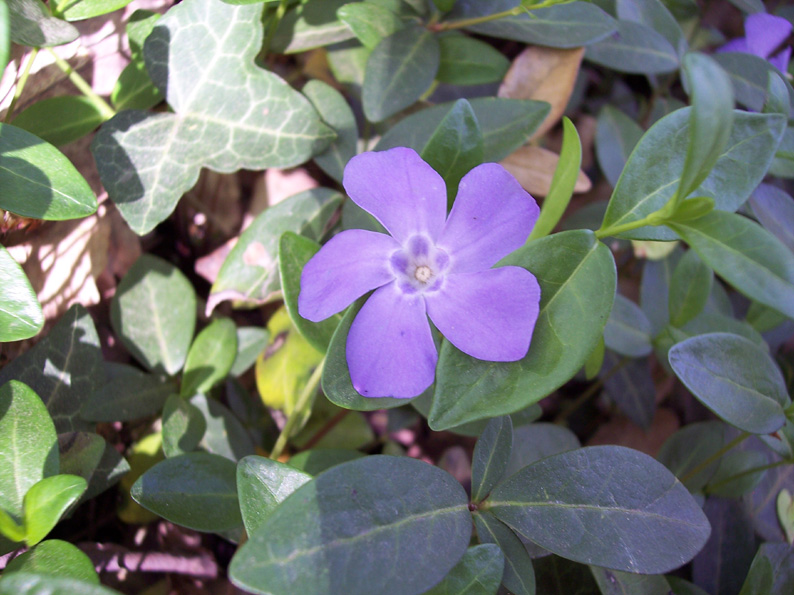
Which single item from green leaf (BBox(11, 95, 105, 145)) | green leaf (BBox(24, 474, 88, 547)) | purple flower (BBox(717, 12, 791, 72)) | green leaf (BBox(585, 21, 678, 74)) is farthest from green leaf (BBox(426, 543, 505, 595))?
purple flower (BBox(717, 12, 791, 72))

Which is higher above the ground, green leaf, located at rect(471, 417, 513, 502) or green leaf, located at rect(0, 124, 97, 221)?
green leaf, located at rect(0, 124, 97, 221)

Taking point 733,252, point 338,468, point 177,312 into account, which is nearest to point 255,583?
point 338,468

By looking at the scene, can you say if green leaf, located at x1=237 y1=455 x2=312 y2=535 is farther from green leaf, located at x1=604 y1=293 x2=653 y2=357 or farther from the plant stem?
the plant stem

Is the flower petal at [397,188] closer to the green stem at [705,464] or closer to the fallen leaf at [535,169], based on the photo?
the fallen leaf at [535,169]

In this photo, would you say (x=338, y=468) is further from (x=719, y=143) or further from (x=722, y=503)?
(x=722, y=503)

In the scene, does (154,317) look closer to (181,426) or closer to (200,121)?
(181,426)

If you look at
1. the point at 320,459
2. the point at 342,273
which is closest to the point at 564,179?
the point at 342,273
